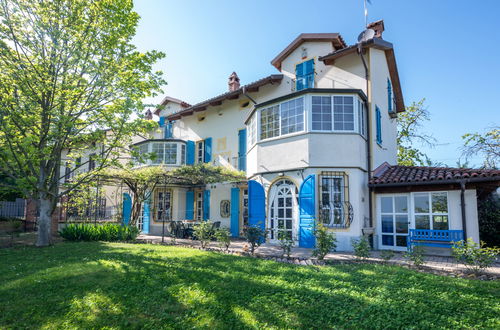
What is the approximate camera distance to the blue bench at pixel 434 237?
9.30 metres

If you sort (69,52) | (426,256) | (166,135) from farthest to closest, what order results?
(166,135)
(69,52)
(426,256)

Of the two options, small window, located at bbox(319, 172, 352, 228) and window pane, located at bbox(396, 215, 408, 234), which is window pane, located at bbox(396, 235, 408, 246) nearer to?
window pane, located at bbox(396, 215, 408, 234)

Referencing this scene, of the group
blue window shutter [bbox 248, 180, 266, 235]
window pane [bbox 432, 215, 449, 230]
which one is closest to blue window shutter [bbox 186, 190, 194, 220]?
blue window shutter [bbox 248, 180, 266, 235]

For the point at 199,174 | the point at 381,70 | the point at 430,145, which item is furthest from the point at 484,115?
the point at 199,174

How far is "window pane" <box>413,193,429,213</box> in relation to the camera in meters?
10.2

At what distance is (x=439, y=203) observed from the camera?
32.7ft

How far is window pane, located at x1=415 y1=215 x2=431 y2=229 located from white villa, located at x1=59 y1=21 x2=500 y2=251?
0.10 ft

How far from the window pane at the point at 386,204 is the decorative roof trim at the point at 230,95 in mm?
7290

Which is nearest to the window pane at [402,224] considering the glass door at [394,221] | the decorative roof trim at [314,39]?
the glass door at [394,221]

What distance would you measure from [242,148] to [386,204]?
293 inches

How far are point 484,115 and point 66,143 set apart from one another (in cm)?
2131

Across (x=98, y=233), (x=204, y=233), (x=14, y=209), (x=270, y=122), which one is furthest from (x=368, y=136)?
(x=14, y=209)

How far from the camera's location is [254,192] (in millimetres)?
12531

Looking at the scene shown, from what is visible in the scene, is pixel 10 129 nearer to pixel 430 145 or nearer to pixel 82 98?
pixel 82 98
